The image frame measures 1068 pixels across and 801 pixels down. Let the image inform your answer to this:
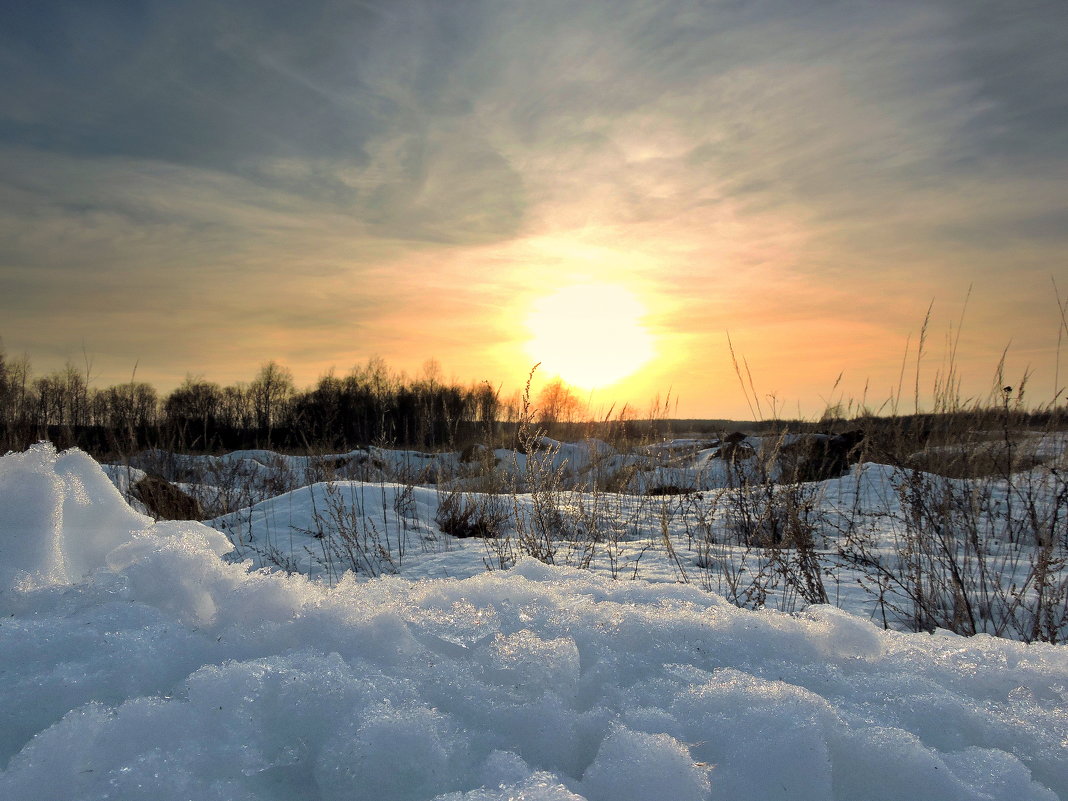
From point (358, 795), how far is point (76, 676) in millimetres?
605

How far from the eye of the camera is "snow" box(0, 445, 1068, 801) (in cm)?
102

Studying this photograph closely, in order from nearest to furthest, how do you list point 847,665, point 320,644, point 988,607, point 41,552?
1. point 320,644
2. point 847,665
3. point 41,552
4. point 988,607

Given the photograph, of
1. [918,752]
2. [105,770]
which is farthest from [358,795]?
[918,752]

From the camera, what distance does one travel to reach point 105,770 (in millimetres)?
940

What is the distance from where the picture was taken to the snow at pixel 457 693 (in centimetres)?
102

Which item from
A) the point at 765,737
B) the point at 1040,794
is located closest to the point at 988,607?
the point at 1040,794

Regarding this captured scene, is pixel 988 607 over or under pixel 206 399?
under

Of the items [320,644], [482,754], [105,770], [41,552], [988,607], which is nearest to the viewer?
[105,770]

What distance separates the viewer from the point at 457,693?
4.03 ft

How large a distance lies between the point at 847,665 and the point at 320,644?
1.23m

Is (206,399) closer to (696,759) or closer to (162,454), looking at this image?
(162,454)

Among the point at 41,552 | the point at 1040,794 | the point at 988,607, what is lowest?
the point at 988,607

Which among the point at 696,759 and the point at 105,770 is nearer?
the point at 105,770

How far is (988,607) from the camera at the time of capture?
9.80 feet
